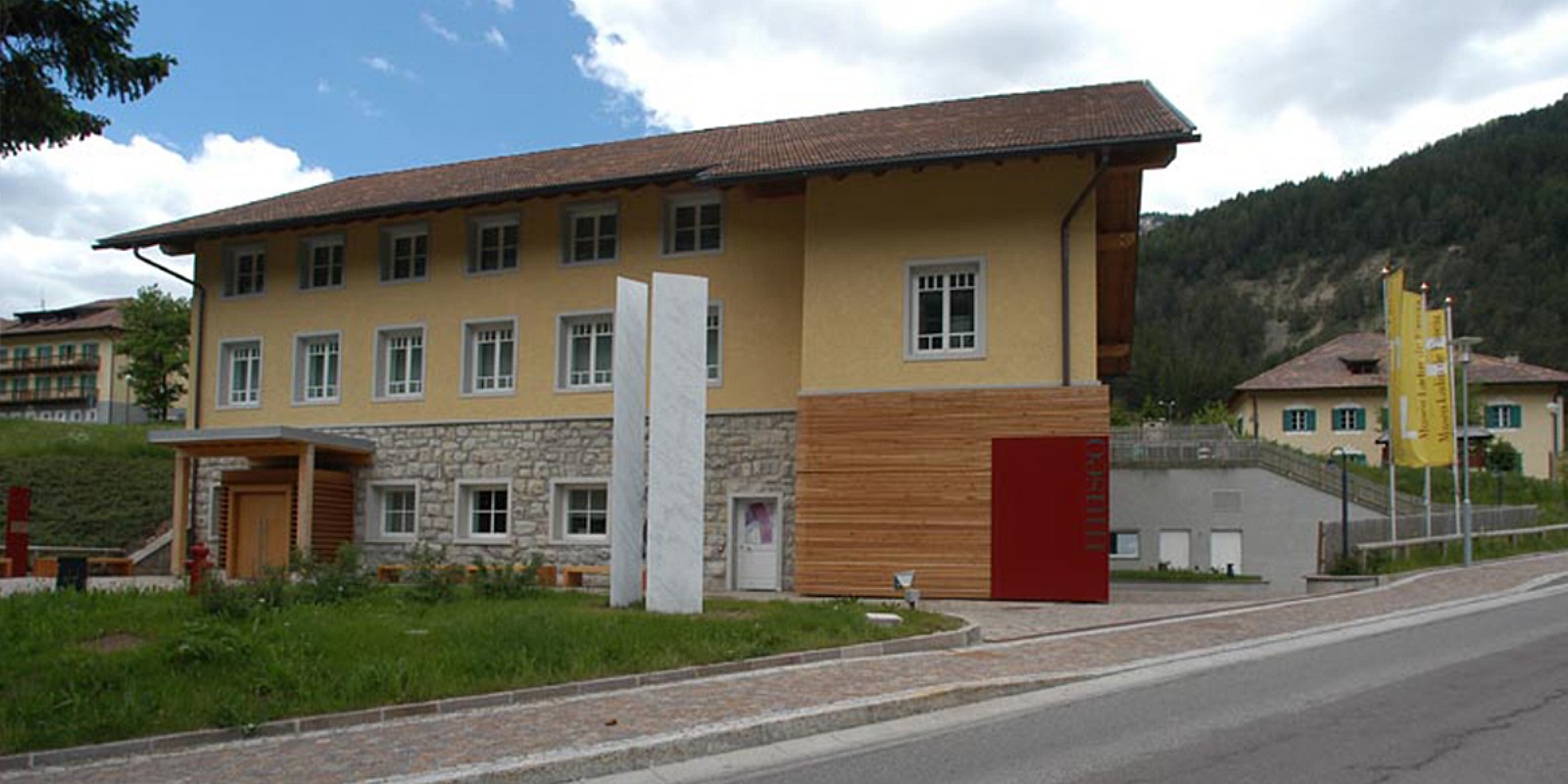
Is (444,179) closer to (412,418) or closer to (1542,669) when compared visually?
(412,418)

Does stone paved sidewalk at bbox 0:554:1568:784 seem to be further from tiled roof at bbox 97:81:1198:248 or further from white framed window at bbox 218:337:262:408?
white framed window at bbox 218:337:262:408

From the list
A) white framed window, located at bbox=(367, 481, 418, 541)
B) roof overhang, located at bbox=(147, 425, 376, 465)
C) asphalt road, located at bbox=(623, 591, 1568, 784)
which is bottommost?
asphalt road, located at bbox=(623, 591, 1568, 784)

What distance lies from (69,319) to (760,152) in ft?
298

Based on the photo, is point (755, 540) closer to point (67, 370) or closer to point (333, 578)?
point (333, 578)

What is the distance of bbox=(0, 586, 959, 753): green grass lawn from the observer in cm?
957

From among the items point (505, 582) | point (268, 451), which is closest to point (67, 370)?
point (268, 451)

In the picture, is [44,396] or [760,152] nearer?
[760,152]

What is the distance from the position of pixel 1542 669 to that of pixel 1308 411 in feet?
200

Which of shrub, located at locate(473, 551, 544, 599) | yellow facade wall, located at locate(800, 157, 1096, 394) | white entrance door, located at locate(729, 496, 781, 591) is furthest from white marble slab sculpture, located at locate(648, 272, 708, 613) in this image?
white entrance door, located at locate(729, 496, 781, 591)

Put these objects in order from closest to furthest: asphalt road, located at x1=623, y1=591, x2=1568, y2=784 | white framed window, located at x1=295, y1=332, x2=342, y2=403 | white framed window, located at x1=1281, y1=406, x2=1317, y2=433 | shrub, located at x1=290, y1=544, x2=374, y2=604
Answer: asphalt road, located at x1=623, y1=591, x2=1568, y2=784 < shrub, located at x1=290, y1=544, x2=374, y2=604 < white framed window, located at x1=295, y1=332, x2=342, y2=403 < white framed window, located at x1=1281, y1=406, x2=1317, y2=433

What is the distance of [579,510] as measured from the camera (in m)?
24.4

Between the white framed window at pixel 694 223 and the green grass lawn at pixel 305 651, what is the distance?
10234mm

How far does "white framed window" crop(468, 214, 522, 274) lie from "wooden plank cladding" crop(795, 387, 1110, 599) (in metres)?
7.96

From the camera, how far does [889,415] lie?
68.6ft
